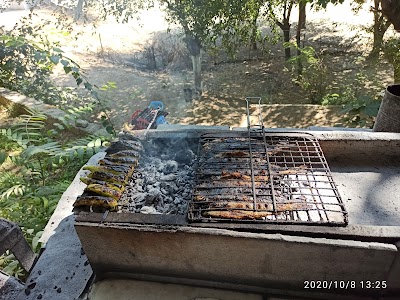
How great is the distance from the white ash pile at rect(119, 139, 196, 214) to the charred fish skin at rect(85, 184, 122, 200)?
0.13 metres

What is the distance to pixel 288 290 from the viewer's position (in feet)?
10.5

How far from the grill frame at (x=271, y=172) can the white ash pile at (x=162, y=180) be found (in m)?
0.31

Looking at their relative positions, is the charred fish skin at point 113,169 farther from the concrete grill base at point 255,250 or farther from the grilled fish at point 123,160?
the concrete grill base at point 255,250

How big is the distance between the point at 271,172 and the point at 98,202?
77.3 inches

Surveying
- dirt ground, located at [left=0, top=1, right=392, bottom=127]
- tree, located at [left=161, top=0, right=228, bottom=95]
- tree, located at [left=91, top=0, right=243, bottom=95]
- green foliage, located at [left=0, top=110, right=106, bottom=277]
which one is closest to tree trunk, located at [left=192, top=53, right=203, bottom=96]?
tree, located at [left=91, top=0, right=243, bottom=95]

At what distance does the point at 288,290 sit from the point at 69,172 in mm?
5021

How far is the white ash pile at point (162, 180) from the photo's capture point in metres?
3.52

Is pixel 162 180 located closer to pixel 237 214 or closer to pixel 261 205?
pixel 237 214

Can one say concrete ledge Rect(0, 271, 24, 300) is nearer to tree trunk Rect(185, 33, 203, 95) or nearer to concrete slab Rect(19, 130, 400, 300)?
concrete slab Rect(19, 130, 400, 300)

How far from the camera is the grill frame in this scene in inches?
118

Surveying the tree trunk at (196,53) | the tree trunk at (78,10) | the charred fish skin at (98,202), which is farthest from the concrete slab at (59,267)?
the tree trunk at (78,10)

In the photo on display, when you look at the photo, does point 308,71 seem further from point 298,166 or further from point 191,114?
point 298,166

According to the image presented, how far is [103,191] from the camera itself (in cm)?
338

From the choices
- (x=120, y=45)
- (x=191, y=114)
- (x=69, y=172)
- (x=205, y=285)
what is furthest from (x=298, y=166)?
(x=120, y=45)
